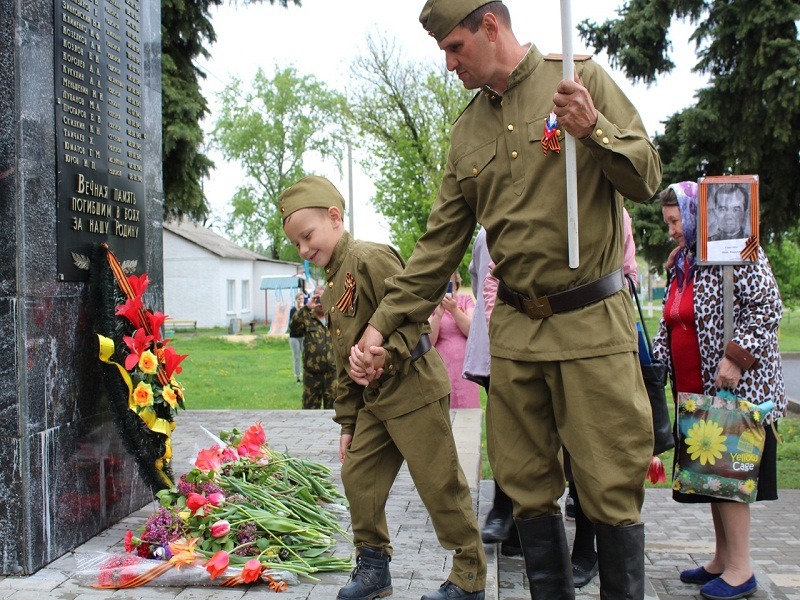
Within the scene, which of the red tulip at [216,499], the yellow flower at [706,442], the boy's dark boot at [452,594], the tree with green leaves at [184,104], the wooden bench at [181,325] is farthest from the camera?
the wooden bench at [181,325]

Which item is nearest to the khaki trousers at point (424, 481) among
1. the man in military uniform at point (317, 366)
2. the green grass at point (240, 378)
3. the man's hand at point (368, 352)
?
the man's hand at point (368, 352)

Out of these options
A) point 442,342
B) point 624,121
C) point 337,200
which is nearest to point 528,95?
point 624,121

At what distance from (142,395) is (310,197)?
1.41 meters

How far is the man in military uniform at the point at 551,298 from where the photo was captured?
2631 millimetres

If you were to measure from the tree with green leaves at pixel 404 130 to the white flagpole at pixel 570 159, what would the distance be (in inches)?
960

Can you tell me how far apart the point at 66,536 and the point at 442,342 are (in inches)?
140

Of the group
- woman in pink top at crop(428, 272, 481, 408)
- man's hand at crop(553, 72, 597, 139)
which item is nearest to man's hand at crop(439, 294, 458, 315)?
woman in pink top at crop(428, 272, 481, 408)

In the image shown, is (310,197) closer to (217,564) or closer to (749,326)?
(217,564)

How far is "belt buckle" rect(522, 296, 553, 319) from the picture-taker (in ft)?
8.94

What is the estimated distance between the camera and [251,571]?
11.6ft

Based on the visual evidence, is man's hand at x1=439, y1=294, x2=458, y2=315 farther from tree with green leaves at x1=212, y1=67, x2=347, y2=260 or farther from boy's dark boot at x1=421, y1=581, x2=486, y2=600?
tree with green leaves at x1=212, y1=67, x2=347, y2=260

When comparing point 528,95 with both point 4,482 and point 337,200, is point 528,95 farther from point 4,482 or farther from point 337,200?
point 4,482

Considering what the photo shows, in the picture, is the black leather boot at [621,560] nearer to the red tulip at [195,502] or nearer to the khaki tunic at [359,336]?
the khaki tunic at [359,336]

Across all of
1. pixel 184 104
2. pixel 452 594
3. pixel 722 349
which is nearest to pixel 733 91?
pixel 184 104
